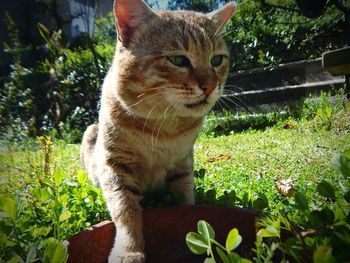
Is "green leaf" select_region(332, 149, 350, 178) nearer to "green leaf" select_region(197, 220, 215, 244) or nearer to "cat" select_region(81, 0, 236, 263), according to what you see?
"green leaf" select_region(197, 220, 215, 244)

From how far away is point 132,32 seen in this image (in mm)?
1224

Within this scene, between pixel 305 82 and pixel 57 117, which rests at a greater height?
pixel 305 82

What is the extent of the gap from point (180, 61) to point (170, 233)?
1.89 feet

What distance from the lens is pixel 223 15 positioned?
1.28 m

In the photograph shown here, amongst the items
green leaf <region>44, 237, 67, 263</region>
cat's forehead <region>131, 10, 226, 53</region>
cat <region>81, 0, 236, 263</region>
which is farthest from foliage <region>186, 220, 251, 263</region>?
cat's forehead <region>131, 10, 226, 53</region>

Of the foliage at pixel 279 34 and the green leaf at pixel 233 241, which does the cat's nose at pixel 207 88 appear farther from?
the green leaf at pixel 233 241

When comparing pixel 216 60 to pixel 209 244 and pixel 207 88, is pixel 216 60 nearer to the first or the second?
pixel 207 88

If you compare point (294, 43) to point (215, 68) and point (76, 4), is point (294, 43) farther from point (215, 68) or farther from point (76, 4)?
point (76, 4)

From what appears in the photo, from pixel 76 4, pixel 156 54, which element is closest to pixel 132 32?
pixel 156 54

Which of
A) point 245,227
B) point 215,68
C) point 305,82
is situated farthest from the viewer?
point 215,68

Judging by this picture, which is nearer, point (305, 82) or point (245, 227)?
point (245, 227)

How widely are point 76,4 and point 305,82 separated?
311 centimetres

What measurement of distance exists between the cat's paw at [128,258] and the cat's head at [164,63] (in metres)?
0.46

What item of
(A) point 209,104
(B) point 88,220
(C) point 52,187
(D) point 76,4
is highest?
(D) point 76,4
